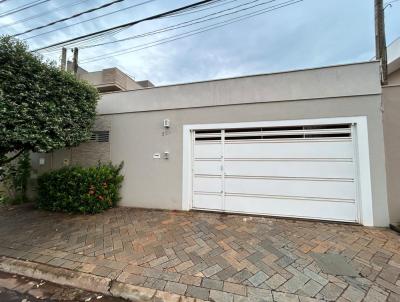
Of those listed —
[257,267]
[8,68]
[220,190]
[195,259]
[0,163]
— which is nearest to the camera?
[257,267]

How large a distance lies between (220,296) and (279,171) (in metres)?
3.21

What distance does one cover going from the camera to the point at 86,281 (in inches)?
104

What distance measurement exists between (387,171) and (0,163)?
800 cm

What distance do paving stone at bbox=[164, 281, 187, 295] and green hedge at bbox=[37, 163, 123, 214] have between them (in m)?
3.62

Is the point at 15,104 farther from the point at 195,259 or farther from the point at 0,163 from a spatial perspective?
the point at 195,259

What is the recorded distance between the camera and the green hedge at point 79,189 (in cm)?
527

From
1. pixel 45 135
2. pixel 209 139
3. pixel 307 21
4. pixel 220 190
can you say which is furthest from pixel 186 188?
pixel 307 21

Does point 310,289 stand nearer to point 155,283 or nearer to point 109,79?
point 155,283

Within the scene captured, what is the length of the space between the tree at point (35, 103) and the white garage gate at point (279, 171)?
304 centimetres

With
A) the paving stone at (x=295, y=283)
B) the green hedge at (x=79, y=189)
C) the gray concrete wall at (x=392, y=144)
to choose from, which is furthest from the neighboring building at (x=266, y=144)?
the paving stone at (x=295, y=283)

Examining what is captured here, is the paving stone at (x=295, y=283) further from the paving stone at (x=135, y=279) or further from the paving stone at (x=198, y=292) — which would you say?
the paving stone at (x=135, y=279)

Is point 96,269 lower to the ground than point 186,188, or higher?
lower

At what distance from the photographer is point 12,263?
3125mm

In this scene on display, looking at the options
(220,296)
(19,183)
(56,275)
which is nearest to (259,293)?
(220,296)
